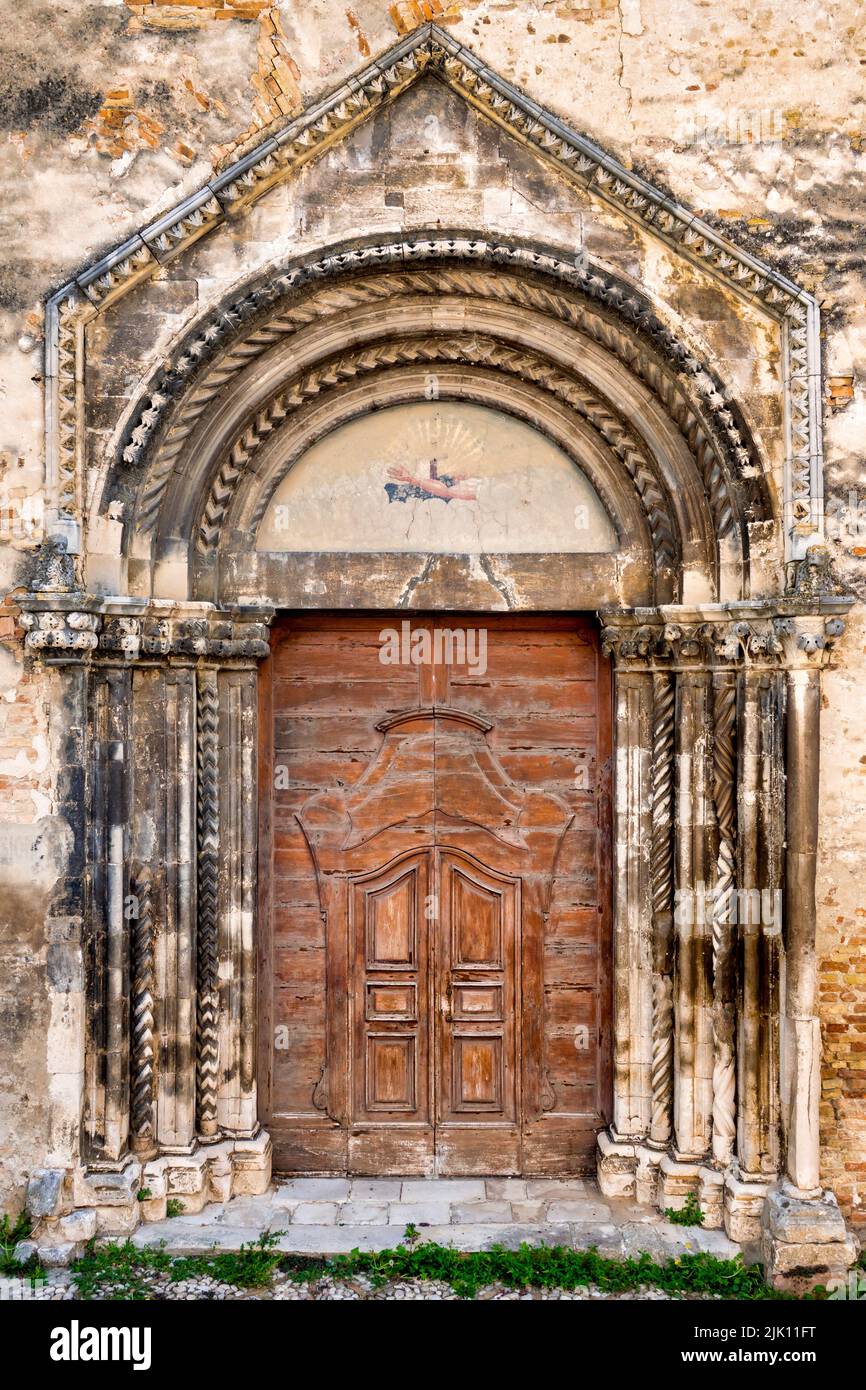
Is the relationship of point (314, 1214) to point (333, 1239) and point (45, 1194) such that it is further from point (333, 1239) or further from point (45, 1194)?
point (45, 1194)

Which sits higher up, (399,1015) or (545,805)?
(545,805)

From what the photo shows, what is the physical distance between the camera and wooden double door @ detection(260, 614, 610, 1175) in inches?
206

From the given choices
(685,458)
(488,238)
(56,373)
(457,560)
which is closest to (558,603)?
(457,560)

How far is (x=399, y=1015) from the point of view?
5.25m

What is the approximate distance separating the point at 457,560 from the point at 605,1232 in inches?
127

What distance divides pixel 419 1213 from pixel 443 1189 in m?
0.24

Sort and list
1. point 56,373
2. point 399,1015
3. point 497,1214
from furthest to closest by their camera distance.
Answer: point 399,1015, point 497,1214, point 56,373

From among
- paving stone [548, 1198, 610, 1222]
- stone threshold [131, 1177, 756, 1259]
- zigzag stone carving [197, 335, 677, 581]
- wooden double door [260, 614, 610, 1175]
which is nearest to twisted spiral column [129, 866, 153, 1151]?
stone threshold [131, 1177, 756, 1259]

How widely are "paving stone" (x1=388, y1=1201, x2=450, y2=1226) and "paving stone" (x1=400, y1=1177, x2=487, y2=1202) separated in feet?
0.14

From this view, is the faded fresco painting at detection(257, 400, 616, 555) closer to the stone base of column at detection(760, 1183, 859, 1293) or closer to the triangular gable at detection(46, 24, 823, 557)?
→ the triangular gable at detection(46, 24, 823, 557)

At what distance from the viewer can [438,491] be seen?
512 centimetres

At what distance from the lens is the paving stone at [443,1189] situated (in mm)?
5062

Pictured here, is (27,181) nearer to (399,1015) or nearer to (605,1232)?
(399,1015)
